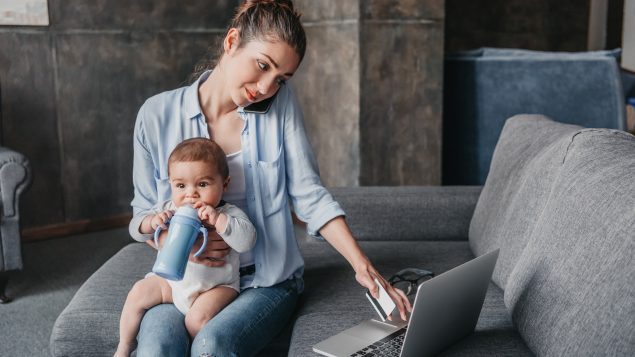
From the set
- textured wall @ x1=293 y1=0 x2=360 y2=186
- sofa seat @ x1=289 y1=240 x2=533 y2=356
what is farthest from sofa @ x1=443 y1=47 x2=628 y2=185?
sofa seat @ x1=289 y1=240 x2=533 y2=356

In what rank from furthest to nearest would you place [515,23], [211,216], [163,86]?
[515,23] < [163,86] < [211,216]

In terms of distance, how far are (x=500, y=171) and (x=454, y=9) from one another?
4169 mm

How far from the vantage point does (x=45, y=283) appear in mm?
3229

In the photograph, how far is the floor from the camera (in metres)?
2.62

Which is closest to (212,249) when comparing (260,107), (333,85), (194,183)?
(194,183)

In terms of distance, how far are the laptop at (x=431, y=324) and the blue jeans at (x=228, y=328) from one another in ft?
0.56

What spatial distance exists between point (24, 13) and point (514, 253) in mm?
3047

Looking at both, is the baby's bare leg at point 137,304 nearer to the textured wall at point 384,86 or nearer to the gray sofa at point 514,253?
the gray sofa at point 514,253

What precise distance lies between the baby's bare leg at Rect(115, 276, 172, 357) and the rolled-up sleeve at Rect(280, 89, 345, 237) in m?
0.39

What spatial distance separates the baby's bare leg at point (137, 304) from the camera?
159cm

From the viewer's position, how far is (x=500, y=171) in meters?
2.17

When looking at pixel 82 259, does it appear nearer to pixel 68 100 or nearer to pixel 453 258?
pixel 68 100

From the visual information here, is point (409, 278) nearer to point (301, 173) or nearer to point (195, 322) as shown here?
point (301, 173)

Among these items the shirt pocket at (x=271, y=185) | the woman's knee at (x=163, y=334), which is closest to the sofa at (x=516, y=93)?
the shirt pocket at (x=271, y=185)
